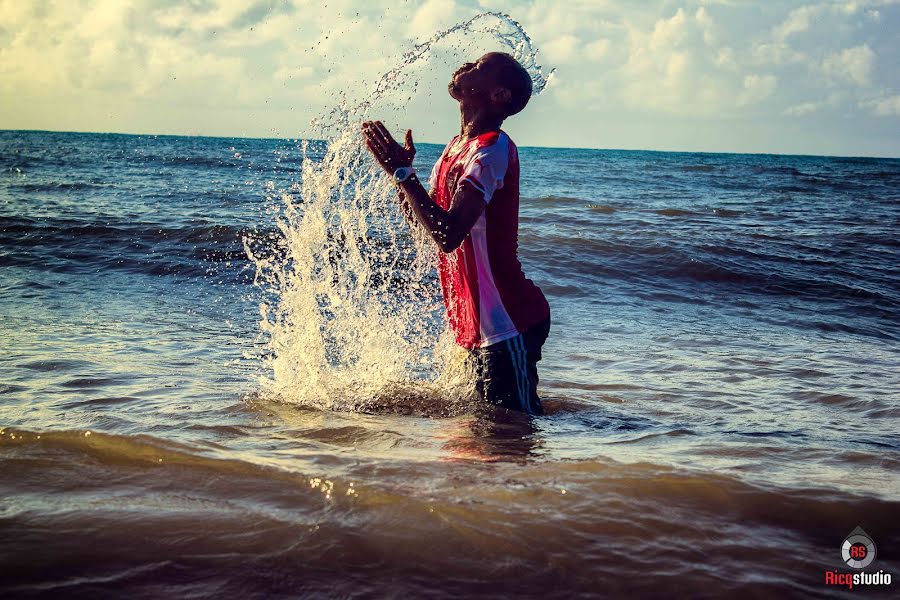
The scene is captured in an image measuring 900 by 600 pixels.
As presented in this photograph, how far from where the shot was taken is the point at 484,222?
3.35m

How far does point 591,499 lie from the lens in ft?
8.81

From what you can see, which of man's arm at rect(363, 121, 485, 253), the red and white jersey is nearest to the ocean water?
the red and white jersey

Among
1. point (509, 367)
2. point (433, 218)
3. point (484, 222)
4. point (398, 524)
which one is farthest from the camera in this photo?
point (509, 367)

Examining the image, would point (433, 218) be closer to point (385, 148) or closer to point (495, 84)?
point (385, 148)

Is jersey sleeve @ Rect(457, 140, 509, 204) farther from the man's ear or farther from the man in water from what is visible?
the man's ear

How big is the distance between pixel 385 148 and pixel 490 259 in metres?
0.69

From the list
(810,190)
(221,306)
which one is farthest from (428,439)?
(810,190)

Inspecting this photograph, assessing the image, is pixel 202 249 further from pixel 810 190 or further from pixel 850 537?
pixel 810 190

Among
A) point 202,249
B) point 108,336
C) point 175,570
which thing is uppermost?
point 202,249

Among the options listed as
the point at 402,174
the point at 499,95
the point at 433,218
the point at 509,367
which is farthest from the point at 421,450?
the point at 499,95

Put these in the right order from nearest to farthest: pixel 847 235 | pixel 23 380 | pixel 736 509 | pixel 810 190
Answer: pixel 736 509 → pixel 23 380 → pixel 847 235 → pixel 810 190

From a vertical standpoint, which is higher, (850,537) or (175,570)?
(175,570)

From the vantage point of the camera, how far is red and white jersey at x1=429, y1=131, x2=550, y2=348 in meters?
3.29

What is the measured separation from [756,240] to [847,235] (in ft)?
7.73
